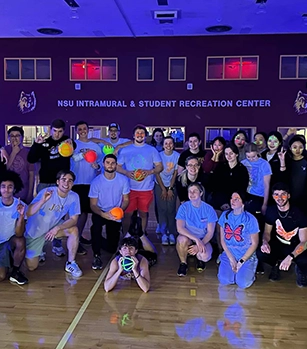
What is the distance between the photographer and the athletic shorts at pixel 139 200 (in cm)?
480

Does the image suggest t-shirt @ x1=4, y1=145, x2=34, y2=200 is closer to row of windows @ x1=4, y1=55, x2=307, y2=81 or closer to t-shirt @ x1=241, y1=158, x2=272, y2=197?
t-shirt @ x1=241, y1=158, x2=272, y2=197

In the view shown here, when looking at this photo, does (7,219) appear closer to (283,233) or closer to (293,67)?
(283,233)

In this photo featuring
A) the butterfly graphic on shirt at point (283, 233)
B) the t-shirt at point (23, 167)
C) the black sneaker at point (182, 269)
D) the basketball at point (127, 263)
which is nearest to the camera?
the basketball at point (127, 263)

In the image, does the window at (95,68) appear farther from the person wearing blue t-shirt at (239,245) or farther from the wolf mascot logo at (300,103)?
the person wearing blue t-shirt at (239,245)

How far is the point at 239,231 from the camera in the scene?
383cm

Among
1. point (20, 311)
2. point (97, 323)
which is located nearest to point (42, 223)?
point (20, 311)

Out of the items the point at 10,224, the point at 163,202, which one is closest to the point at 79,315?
the point at 10,224

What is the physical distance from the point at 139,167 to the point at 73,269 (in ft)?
5.05

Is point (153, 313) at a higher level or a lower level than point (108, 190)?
lower

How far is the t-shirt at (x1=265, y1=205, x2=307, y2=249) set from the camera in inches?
147

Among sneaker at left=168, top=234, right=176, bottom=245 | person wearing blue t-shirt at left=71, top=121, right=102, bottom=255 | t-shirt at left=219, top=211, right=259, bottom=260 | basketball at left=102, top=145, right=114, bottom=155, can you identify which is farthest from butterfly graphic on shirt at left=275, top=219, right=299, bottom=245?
basketball at left=102, top=145, right=114, bottom=155

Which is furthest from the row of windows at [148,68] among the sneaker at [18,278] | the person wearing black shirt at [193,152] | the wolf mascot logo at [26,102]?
the sneaker at [18,278]

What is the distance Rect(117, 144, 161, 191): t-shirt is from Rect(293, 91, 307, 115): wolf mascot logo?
27.9 feet

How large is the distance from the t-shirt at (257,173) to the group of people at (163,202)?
1cm
